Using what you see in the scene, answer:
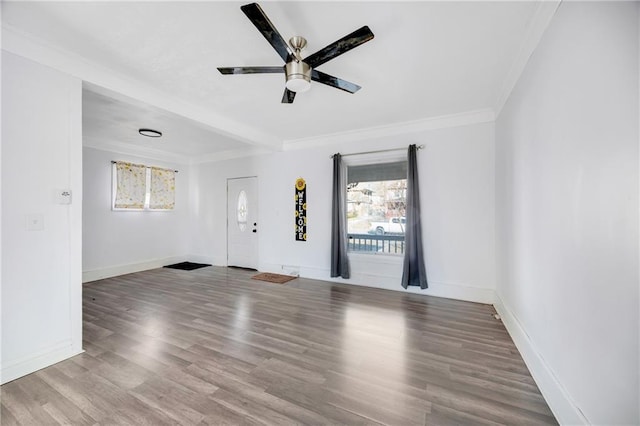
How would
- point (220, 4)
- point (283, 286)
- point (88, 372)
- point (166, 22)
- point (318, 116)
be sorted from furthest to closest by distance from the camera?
point (283, 286)
point (318, 116)
point (88, 372)
point (166, 22)
point (220, 4)

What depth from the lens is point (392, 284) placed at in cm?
435

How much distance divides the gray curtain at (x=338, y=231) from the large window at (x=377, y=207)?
0.25m

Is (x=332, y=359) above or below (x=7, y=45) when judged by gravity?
below

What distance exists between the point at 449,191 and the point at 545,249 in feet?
7.10

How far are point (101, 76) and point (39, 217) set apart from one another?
55.6 inches

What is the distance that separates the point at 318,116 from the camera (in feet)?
12.8

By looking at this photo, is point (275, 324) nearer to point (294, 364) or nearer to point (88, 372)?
point (294, 364)

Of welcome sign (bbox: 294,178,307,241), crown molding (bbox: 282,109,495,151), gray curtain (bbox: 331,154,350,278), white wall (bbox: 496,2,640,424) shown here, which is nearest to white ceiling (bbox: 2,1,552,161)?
crown molding (bbox: 282,109,495,151)

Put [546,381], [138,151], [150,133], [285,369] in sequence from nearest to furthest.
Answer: [546,381]
[285,369]
[150,133]
[138,151]

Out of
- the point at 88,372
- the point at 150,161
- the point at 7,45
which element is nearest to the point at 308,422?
the point at 88,372

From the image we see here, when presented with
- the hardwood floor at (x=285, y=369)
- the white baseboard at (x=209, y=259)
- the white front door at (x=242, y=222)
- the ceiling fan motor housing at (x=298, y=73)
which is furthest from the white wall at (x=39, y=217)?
the white baseboard at (x=209, y=259)

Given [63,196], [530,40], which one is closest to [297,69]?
[530,40]

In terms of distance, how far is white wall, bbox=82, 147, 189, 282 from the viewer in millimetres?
4902

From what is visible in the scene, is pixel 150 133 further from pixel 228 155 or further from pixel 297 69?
pixel 297 69
